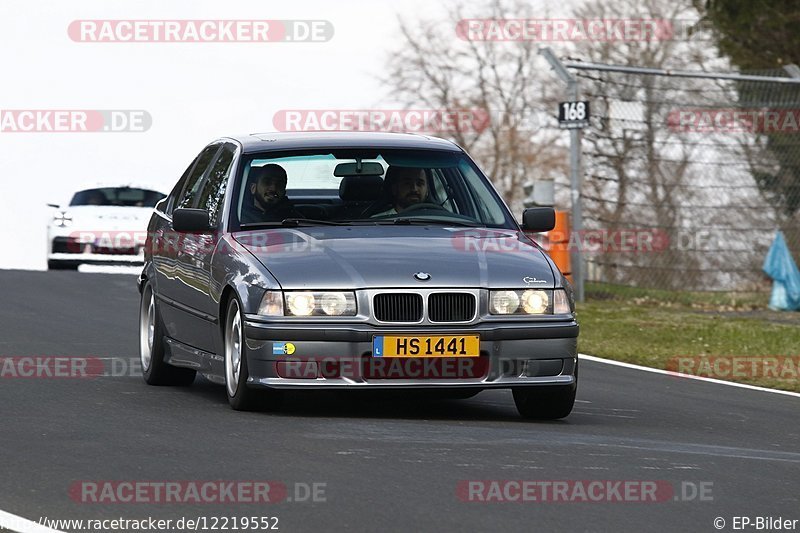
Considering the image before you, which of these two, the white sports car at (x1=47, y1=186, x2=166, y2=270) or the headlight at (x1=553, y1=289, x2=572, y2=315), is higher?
the headlight at (x1=553, y1=289, x2=572, y2=315)

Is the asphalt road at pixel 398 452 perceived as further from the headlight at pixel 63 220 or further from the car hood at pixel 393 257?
the headlight at pixel 63 220

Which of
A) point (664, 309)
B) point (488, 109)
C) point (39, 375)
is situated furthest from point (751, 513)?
point (488, 109)

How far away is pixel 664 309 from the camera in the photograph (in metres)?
21.1

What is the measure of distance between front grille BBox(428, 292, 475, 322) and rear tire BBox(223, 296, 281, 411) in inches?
38.8

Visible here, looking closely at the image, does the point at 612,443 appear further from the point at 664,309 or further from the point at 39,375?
the point at 664,309

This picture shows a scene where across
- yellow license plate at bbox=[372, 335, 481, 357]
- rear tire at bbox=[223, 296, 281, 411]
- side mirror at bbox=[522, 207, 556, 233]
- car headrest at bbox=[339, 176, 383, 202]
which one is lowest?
rear tire at bbox=[223, 296, 281, 411]

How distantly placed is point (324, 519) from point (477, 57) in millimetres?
53321

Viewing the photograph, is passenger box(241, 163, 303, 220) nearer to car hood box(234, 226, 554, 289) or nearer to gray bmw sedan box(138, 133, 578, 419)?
gray bmw sedan box(138, 133, 578, 419)

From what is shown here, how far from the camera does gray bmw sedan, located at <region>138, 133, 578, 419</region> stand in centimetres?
899

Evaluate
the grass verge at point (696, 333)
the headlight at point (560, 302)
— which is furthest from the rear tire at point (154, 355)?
the grass verge at point (696, 333)

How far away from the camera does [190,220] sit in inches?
396

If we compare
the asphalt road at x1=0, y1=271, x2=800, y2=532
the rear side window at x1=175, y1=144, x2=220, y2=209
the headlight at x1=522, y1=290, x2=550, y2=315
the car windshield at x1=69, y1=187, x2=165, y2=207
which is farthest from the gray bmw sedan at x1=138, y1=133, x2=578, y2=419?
the car windshield at x1=69, y1=187, x2=165, y2=207

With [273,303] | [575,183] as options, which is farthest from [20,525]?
[575,183]

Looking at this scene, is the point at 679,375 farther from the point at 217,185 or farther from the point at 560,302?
the point at 217,185
